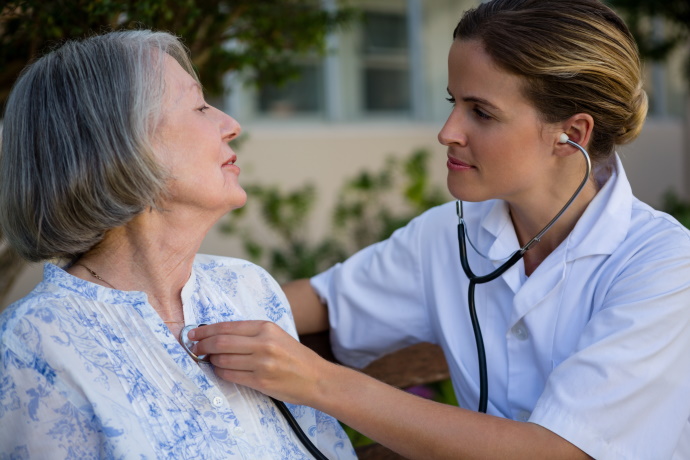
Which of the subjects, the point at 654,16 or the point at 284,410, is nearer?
the point at 284,410

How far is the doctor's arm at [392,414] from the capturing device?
1547mm

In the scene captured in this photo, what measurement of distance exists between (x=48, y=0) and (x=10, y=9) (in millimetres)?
118

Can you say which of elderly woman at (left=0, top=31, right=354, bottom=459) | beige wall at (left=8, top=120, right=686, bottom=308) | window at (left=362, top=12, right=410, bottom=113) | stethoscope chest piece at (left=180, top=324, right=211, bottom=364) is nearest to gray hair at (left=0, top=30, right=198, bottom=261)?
elderly woman at (left=0, top=31, right=354, bottom=459)

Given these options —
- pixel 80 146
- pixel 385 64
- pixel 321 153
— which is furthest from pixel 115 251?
pixel 385 64

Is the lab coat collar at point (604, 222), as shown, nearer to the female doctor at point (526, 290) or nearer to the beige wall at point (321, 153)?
the female doctor at point (526, 290)

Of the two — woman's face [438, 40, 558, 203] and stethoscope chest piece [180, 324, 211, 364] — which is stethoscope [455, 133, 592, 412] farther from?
stethoscope chest piece [180, 324, 211, 364]

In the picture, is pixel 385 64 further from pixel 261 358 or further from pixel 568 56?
pixel 261 358

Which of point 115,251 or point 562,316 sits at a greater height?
point 115,251

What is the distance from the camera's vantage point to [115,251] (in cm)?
165

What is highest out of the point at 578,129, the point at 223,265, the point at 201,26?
the point at 201,26

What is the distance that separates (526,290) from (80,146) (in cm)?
102

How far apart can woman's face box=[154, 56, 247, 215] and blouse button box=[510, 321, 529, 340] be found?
0.71 meters

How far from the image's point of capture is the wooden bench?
227 cm

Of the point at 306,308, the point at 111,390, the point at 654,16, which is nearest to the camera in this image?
the point at 111,390
